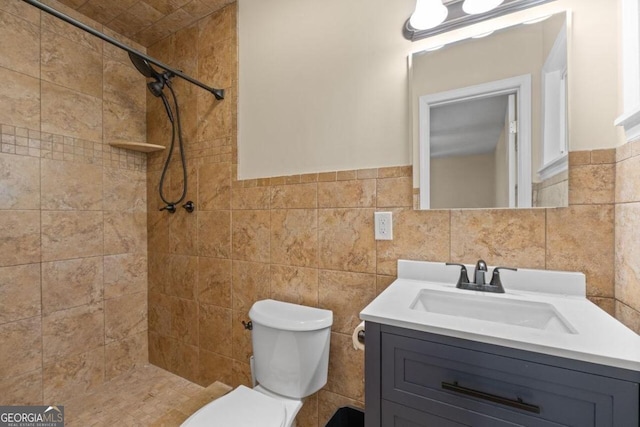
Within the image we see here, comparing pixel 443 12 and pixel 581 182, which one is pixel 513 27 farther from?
pixel 581 182

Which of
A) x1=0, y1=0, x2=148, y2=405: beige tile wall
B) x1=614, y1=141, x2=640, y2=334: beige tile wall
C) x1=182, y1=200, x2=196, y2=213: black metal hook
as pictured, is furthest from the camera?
x1=182, y1=200, x2=196, y2=213: black metal hook

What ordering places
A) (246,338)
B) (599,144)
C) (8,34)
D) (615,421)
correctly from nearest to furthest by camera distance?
(615,421) → (599,144) → (8,34) → (246,338)

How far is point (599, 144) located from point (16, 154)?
2.71 m

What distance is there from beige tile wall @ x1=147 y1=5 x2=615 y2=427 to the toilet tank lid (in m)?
0.11

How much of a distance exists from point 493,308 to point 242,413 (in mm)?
1001

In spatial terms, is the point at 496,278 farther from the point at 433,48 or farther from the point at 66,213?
the point at 66,213

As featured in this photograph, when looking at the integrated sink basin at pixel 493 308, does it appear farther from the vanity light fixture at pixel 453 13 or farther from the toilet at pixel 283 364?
the vanity light fixture at pixel 453 13

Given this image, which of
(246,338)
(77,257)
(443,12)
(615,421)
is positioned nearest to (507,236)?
(615,421)

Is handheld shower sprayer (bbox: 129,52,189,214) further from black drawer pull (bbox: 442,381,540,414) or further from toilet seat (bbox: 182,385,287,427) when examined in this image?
black drawer pull (bbox: 442,381,540,414)

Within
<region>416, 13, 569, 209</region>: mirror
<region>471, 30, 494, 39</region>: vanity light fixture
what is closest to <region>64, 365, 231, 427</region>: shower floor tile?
<region>416, 13, 569, 209</region>: mirror

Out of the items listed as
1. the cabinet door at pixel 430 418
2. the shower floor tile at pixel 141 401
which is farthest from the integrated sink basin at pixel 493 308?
the shower floor tile at pixel 141 401

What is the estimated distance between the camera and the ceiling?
1768mm

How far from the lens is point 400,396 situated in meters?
0.82

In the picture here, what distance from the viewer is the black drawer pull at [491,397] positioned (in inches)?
26.8
